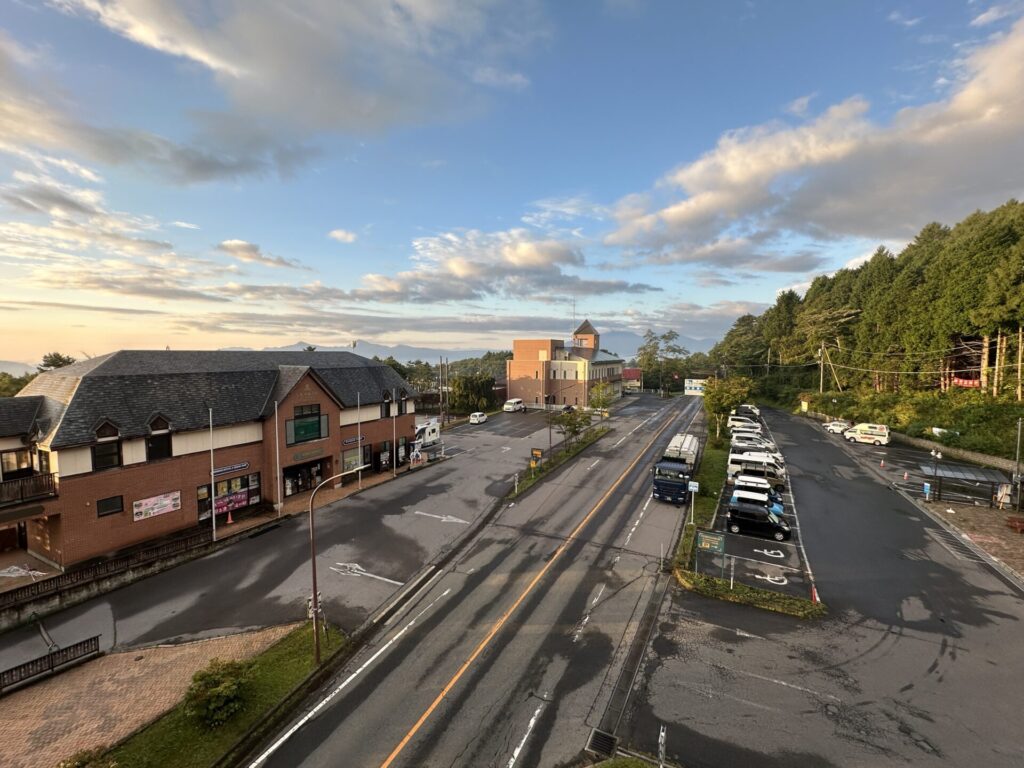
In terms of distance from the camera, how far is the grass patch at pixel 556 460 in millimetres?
35638

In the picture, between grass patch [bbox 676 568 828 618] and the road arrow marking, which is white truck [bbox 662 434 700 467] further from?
the road arrow marking

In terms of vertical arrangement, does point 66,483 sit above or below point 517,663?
above

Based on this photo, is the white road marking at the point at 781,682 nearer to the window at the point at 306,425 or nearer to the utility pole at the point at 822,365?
the window at the point at 306,425

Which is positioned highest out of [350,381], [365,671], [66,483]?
[350,381]

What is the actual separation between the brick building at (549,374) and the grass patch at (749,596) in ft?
194

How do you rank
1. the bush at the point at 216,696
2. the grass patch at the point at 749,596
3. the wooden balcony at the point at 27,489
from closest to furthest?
the bush at the point at 216,696 → the grass patch at the point at 749,596 → the wooden balcony at the point at 27,489

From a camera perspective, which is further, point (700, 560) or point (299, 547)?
point (299, 547)

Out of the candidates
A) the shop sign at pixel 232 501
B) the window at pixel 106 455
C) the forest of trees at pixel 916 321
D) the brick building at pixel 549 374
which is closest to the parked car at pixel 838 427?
the forest of trees at pixel 916 321

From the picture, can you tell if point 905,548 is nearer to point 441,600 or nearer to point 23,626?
point 441,600

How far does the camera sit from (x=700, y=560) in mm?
23547

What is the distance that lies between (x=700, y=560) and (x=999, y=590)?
525 inches

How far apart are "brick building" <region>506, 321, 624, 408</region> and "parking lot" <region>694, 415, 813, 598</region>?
53.9 m

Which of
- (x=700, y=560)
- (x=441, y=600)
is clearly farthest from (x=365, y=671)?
(x=700, y=560)

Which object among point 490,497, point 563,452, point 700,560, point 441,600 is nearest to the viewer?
point 441,600
